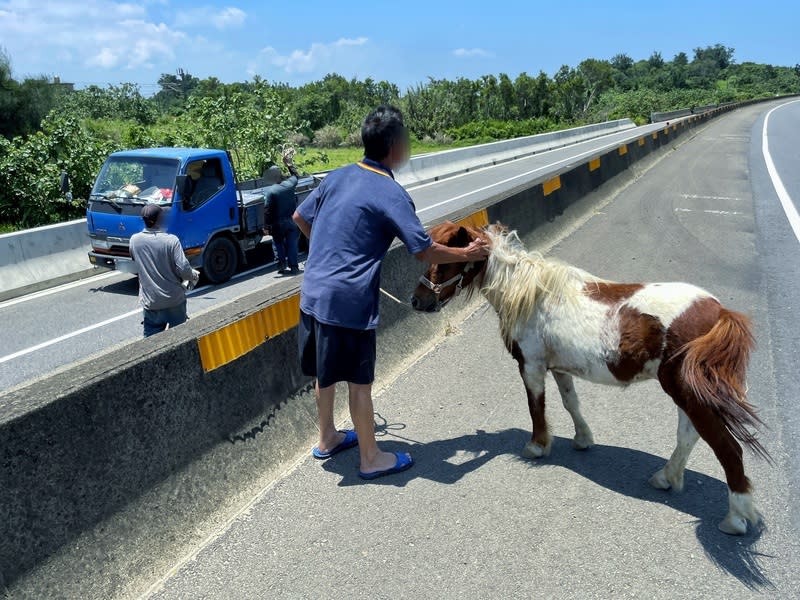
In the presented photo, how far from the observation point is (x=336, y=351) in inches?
157

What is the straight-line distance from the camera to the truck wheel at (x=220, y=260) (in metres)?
11.3

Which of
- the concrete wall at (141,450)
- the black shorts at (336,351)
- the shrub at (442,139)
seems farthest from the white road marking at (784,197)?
the shrub at (442,139)

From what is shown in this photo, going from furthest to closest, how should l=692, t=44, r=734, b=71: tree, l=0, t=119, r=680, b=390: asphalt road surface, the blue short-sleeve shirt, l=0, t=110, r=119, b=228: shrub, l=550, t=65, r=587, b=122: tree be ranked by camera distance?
l=692, t=44, r=734, b=71: tree
l=550, t=65, r=587, b=122: tree
l=0, t=110, r=119, b=228: shrub
l=0, t=119, r=680, b=390: asphalt road surface
the blue short-sleeve shirt

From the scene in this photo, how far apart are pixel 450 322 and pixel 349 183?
3568 millimetres

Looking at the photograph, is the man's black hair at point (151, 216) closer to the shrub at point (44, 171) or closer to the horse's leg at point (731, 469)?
the horse's leg at point (731, 469)

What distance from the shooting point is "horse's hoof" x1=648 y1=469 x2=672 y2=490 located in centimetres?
393

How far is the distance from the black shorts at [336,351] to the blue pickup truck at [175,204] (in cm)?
713

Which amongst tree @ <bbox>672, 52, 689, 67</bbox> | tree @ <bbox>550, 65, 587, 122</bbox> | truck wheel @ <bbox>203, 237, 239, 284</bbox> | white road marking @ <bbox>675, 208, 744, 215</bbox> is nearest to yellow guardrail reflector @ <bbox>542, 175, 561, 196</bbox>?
white road marking @ <bbox>675, 208, 744, 215</bbox>

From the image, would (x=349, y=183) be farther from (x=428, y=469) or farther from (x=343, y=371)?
(x=428, y=469)

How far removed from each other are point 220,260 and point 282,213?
135 cm

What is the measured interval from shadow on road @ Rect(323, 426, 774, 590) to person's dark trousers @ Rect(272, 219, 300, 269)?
724cm

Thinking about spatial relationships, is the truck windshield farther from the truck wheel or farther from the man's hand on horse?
the man's hand on horse

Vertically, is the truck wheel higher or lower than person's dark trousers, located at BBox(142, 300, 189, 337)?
lower

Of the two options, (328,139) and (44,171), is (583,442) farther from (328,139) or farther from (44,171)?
(328,139)
